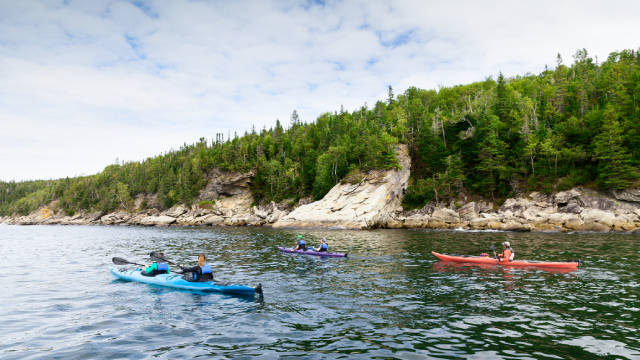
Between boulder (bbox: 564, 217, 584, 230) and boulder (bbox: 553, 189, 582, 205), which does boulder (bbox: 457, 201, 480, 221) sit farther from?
boulder (bbox: 564, 217, 584, 230)

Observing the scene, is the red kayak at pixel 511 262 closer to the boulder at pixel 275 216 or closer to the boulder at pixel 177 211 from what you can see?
the boulder at pixel 275 216

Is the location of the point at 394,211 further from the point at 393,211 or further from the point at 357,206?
the point at 357,206

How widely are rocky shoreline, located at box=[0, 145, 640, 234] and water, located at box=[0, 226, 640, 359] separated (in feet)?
109

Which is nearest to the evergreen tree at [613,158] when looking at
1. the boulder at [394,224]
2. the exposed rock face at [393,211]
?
the exposed rock face at [393,211]

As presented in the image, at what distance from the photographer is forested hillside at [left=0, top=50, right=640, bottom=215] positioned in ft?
181

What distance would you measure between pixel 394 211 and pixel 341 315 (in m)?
60.2

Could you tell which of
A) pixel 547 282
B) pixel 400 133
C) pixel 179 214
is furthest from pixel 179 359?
pixel 179 214

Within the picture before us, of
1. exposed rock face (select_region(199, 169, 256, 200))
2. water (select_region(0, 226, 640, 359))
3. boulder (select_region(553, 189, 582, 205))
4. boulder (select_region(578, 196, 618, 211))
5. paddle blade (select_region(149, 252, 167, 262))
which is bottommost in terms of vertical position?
water (select_region(0, 226, 640, 359))

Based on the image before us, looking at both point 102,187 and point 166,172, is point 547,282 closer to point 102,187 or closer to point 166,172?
point 166,172

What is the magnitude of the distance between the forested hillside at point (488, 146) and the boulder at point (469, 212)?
5.38m

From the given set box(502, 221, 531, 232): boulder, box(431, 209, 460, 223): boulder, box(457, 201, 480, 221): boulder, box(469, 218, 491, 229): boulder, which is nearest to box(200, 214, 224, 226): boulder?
box(431, 209, 460, 223): boulder

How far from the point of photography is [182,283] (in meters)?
14.8

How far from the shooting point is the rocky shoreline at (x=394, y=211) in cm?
4625

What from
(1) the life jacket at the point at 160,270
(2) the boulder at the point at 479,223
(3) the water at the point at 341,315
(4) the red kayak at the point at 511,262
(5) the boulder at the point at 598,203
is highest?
(5) the boulder at the point at 598,203
